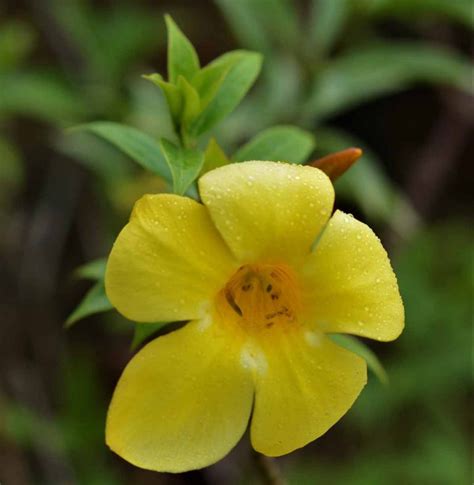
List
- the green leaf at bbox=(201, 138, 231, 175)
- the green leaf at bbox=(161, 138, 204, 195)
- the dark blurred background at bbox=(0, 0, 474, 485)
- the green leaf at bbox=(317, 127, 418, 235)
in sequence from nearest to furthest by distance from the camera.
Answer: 1. the green leaf at bbox=(161, 138, 204, 195)
2. the green leaf at bbox=(201, 138, 231, 175)
3. the green leaf at bbox=(317, 127, 418, 235)
4. the dark blurred background at bbox=(0, 0, 474, 485)

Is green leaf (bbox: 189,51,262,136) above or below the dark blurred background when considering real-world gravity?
above

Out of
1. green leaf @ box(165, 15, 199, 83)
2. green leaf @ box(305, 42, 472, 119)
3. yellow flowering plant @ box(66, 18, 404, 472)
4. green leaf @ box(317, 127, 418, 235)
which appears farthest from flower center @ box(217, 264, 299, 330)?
→ green leaf @ box(305, 42, 472, 119)

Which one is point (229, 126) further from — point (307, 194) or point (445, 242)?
point (307, 194)

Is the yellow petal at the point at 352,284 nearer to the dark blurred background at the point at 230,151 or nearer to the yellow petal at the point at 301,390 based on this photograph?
the yellow petal at the point at 301,390

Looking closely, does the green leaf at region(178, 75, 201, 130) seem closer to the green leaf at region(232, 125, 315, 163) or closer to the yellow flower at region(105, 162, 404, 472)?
the green leaf at region(232, 125, 315, 163)

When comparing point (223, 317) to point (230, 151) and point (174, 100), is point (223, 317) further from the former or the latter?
point (230, 151)

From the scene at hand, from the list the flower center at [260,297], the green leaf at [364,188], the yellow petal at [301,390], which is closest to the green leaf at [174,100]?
the flower center at [260,297]
